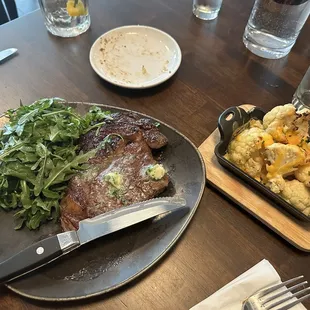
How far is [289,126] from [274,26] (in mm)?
557

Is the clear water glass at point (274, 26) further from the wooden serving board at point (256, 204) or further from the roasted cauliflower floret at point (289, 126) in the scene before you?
the wooden serving board at point (256, 204)

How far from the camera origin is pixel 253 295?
2.80 ft

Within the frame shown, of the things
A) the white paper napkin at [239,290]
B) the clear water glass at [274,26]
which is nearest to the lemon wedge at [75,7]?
the clear water glass at [274,26]

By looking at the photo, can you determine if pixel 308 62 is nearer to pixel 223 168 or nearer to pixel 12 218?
pixel 223 168

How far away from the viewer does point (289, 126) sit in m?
1.04

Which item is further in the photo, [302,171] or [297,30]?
[297,30]

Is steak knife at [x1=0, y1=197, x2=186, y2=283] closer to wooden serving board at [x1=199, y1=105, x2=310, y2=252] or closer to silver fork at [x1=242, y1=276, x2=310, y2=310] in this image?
wooden serving board at [x1=199, y1=105, x2=310, y2=252]

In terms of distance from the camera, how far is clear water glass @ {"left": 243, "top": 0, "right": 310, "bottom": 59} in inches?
52.1

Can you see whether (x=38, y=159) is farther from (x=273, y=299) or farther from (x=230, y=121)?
(x=273, y=299)

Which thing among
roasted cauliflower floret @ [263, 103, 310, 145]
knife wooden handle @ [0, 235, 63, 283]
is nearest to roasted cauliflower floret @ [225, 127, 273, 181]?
roasted cauliflower floret @ [263, 103, 310, 145]

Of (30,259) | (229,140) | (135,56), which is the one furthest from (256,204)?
(135,56)

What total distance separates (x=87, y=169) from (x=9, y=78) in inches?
23.0

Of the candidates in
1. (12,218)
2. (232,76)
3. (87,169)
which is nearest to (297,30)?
(232,76)

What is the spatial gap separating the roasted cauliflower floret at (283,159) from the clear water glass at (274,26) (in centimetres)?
62
